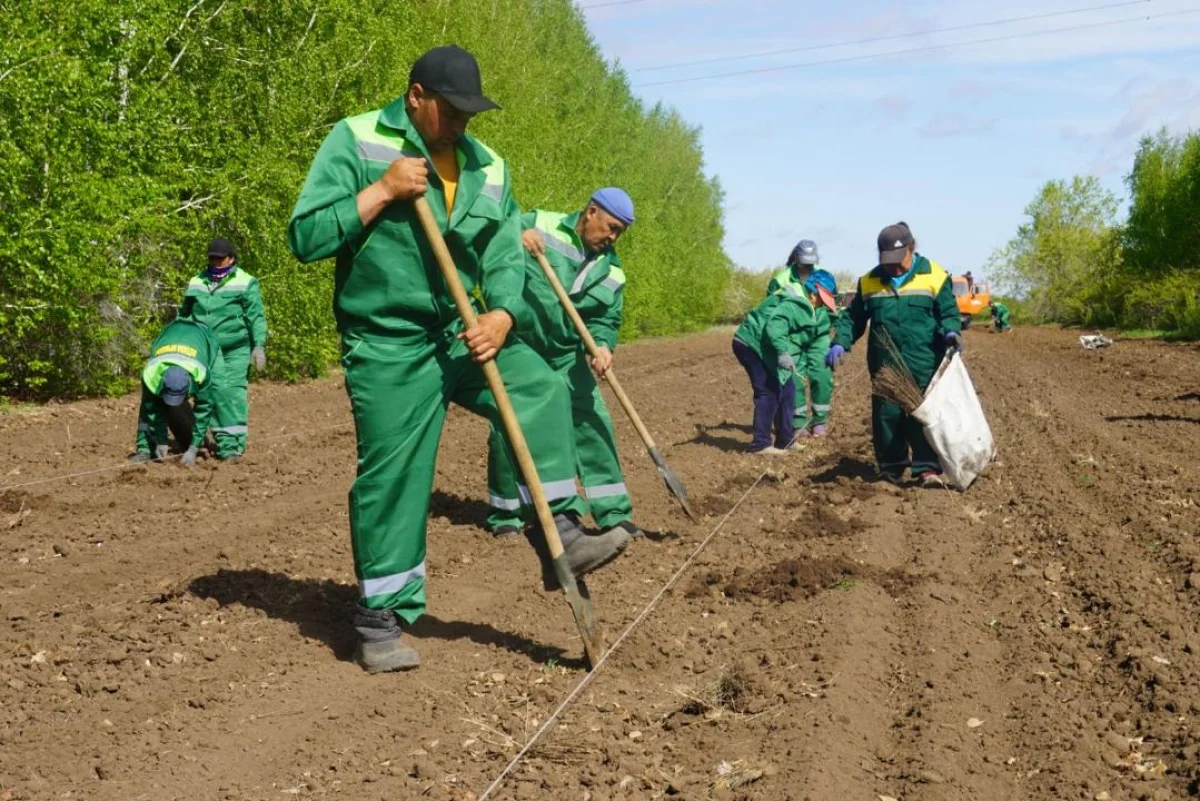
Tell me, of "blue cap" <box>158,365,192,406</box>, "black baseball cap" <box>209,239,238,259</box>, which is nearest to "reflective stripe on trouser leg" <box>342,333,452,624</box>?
"blue cap" <box>158,365,192,406</box>

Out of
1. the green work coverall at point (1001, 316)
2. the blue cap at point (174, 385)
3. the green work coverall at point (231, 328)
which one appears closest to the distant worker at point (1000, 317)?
the green work coverall at point (1001, 316)

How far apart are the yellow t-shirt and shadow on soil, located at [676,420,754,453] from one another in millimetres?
7521

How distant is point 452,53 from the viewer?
15.1 ft

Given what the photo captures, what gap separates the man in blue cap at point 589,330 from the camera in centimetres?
723

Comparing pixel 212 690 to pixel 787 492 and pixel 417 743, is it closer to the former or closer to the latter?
pixel 417 743

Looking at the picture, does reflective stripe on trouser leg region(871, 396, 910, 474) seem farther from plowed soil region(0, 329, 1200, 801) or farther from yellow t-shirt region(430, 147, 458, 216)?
yellow t-shirt region(430, 147, 458, 216)

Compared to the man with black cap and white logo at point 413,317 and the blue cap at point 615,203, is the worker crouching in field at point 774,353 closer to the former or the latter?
the blue cap at point 615,203

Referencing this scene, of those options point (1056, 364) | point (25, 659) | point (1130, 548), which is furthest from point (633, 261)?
point (25, 659)

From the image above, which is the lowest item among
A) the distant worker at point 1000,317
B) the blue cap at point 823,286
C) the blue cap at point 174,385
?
the distant worker at point 1000,317

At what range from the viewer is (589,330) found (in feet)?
25.9

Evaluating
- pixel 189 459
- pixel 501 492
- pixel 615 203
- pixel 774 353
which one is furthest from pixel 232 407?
pixel 774 353

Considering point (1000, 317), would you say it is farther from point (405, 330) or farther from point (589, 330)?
point (405, 330)

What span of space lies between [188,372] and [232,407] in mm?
729

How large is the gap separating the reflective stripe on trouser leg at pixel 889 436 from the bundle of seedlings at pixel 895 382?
0.12 metres
